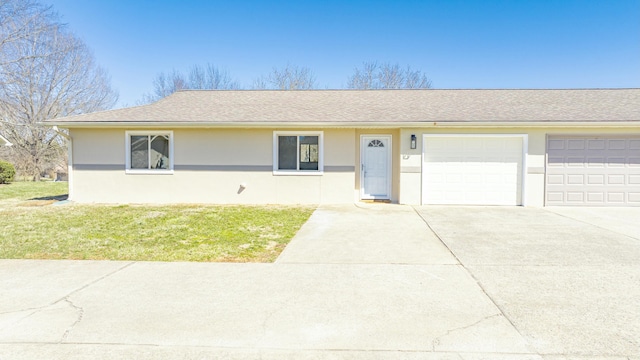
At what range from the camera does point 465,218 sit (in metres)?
8.28

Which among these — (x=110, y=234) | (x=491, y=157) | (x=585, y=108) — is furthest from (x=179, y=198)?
(x=585, y=108)

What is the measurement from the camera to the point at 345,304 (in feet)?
11.1

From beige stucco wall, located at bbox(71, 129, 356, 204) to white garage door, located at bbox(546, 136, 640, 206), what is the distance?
20.9ft

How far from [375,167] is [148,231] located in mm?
7189

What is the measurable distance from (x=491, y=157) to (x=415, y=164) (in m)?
2.42

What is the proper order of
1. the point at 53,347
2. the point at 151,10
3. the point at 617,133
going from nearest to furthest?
the point at 53,347 → the point at 617,133 → the point at 151,10

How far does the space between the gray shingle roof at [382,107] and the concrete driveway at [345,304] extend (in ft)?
18.6

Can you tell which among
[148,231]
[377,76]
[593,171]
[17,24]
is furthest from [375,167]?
[17,24]

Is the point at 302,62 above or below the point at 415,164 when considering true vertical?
above

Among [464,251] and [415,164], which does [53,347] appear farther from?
[415,164]

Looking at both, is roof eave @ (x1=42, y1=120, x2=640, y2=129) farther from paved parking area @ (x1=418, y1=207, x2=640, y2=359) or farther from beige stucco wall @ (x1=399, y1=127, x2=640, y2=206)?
paved parking area @ (x1=418, y1=207, x2=640, y2=359)

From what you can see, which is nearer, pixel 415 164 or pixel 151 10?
pixel 415 164

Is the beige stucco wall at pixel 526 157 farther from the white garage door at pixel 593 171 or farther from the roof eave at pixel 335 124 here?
the roof eave at pixel 335 124

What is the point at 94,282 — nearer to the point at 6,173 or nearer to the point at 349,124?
the point at 349,124
